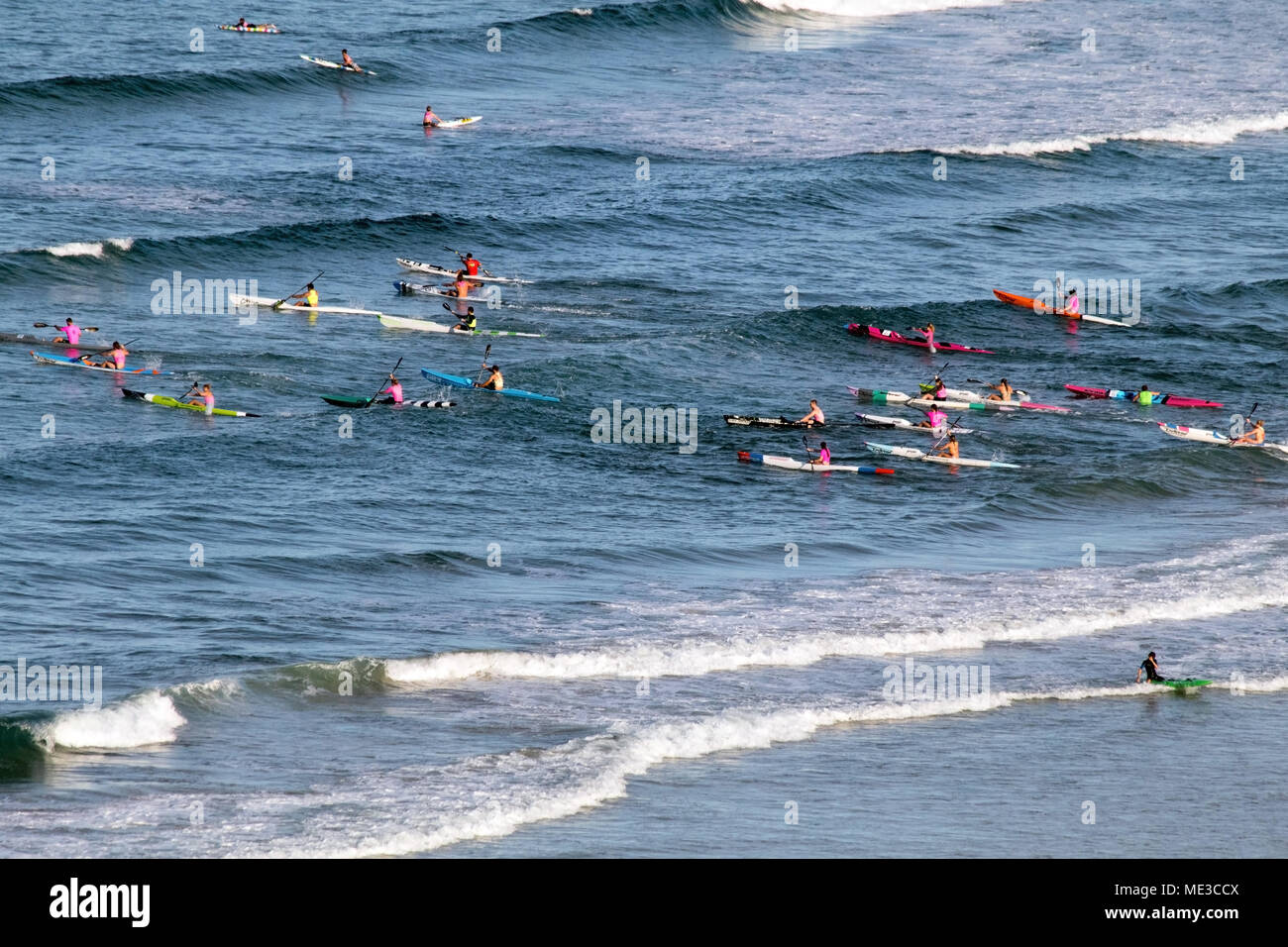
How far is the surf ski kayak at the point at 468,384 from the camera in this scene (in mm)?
41125

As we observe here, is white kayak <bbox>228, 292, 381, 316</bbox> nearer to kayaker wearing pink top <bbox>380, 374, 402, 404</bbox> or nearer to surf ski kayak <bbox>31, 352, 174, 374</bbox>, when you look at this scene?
surf ski kayak <bbox>31, 352, 174, 374</bbox>

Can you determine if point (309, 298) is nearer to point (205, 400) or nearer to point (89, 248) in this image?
point (89, 248)

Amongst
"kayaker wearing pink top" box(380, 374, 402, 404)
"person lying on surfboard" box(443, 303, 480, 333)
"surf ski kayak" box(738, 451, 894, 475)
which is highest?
"person lying on surfboard" box(443, 303, 480, 333)

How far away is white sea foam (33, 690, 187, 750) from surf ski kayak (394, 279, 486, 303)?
30.0 meters

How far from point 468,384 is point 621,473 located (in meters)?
6.84

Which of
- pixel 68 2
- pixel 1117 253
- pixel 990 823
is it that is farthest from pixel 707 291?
pixel 68 2

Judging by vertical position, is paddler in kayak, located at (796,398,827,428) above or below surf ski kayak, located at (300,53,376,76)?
below

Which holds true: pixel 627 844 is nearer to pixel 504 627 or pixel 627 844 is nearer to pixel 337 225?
pixel 504 627

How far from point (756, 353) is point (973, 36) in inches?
2040

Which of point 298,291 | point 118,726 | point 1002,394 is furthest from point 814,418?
point 118,726

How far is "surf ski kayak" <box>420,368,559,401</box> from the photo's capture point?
41.1 metres

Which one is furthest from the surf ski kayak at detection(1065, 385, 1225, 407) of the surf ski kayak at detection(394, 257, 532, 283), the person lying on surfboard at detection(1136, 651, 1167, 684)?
the person lying on surfboard at detection(1136, 651, 1167, 684)

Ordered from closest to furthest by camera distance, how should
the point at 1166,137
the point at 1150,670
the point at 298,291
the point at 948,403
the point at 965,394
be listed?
the point at 1150,670 → the point at 948,403 → the point at 965,394 → the point at 298,291 → the point at 1166,137

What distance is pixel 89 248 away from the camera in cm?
4969
